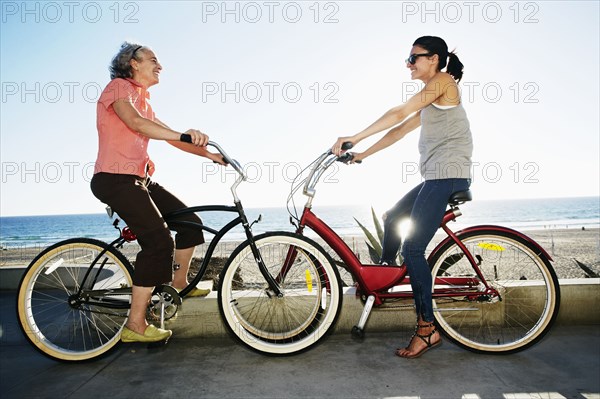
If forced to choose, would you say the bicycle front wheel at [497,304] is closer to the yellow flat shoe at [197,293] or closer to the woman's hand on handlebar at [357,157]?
the woman's hand on handlebar at [357,157]

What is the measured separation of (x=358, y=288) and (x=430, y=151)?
1047 millimetres

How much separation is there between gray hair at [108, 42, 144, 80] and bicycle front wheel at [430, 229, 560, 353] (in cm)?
239

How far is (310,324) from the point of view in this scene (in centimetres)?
290

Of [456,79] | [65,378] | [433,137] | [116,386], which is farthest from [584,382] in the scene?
[65,378]

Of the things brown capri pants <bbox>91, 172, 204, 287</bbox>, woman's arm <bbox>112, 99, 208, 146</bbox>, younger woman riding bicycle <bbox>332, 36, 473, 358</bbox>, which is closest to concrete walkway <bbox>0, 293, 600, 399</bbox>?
younger woman riding bicycle <bbox>332, 36, 473, 358</bbox>

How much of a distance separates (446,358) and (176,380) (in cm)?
166

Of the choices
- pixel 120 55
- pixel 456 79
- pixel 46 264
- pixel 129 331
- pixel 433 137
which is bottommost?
pixel 129 331

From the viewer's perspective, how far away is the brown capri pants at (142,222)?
8.34ft

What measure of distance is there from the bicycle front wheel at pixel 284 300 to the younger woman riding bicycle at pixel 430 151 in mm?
536

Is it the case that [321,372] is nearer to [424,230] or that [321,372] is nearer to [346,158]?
[424,230]

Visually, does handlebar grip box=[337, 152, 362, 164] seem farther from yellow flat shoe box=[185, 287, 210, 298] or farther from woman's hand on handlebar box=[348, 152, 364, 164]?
yellow flat shoe box=[185, 287, 210, 298]

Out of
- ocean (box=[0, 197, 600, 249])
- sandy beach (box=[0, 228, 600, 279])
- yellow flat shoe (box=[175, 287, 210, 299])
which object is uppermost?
yellow flat shoe (box=[175, 287, 210, 299])

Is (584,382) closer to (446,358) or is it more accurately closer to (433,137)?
(446,358)

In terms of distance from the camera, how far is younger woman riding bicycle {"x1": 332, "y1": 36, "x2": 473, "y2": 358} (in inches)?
100
